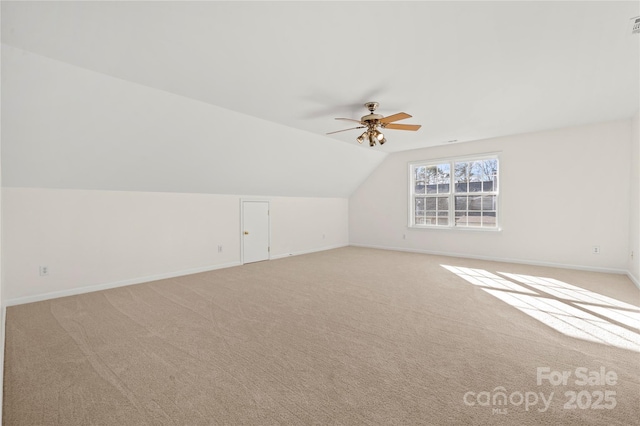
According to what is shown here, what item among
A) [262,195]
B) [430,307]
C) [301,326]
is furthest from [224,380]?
[262,195]

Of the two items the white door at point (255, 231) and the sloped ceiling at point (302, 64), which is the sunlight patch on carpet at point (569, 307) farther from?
the white door at point (255, 231)

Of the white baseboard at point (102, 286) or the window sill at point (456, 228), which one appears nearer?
the white baseboard at point (102, 286)

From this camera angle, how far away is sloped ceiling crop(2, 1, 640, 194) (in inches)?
82.7

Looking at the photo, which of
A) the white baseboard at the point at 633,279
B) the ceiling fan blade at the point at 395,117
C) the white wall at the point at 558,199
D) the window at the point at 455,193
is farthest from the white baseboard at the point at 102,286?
the white baseboard at the point at 633,279

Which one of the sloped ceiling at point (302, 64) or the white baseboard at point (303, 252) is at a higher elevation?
Answer: the sloped ceiling at point (302, 64)

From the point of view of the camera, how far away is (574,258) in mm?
5262

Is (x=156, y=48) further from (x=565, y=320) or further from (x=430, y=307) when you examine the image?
(x=565, y=320)

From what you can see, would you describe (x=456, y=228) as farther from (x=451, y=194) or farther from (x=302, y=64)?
(x=302, y=64)

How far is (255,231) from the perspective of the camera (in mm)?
6301

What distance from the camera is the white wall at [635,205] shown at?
13.9 ft

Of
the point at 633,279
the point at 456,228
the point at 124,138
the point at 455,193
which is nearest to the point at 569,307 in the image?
the point at 633,279

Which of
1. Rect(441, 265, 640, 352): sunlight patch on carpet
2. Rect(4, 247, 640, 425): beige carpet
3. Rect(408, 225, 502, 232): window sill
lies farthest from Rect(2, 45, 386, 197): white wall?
Rect(441, 265, 640, 352): sunlight patch on carpet

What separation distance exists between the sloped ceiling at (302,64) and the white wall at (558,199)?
0.66m

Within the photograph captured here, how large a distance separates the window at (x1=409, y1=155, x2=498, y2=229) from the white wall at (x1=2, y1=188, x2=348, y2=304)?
14.7 feet
